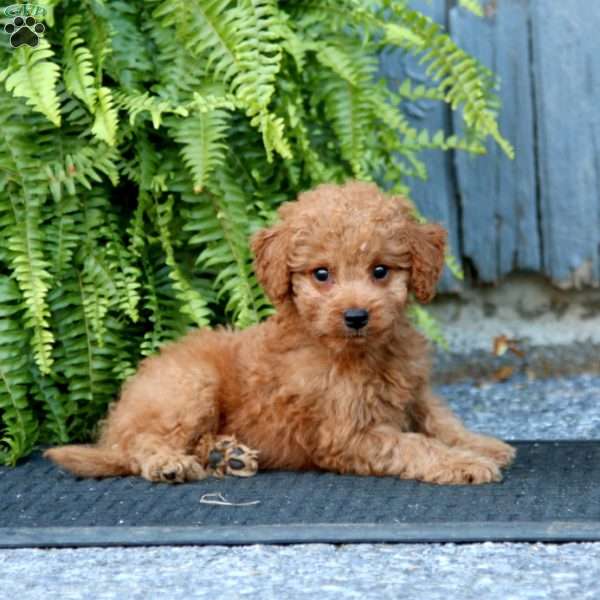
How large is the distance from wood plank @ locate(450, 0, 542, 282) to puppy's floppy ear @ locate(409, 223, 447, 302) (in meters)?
1.72

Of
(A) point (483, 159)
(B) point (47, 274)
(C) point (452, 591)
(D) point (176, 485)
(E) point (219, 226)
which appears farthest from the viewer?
(A) point (483, 159)

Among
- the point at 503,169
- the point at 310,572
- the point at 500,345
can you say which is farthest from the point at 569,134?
the point at 310,572

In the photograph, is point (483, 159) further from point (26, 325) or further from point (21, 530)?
point (21, 530)

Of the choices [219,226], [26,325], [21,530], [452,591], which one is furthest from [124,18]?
[452,591]

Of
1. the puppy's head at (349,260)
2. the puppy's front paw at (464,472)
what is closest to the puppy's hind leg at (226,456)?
the puppy's head at (349,260)

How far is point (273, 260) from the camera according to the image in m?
4.52

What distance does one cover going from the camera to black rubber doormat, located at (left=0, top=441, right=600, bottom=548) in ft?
12.4

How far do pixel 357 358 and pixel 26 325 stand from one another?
124 cm

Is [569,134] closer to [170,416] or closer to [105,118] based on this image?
[105,118]

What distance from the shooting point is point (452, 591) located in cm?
331

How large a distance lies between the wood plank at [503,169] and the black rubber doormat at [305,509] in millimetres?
1622

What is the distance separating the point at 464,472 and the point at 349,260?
750mm

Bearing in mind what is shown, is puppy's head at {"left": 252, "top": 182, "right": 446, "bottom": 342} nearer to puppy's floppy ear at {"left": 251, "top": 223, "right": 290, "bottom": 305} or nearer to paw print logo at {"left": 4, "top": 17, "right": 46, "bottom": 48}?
puppy's floppy ear at {"left": 251, "top": 223, "right": 290, "bottom": 305}

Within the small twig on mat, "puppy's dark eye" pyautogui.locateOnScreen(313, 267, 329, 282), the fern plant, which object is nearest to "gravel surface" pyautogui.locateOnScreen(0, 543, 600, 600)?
the small twig on mat
